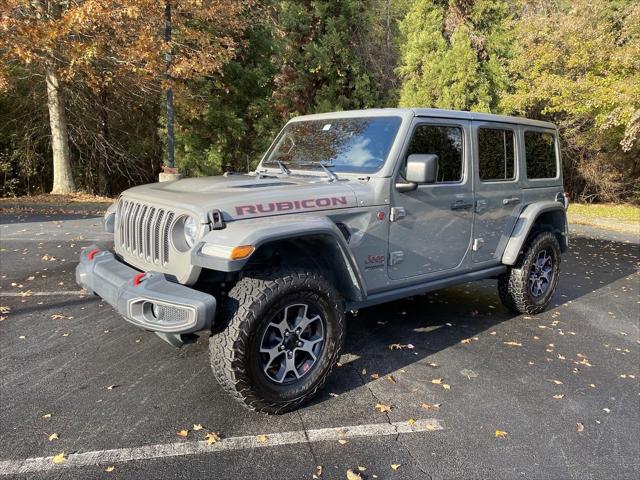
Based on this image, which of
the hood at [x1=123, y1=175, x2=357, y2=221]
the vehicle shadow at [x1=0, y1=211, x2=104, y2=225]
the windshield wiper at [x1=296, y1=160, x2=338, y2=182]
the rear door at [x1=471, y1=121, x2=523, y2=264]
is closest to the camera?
the hood at [x1=123, y1=175, x2=357, y2=221]

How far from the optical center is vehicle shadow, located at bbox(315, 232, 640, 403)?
3.89 m

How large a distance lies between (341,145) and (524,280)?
249 cm

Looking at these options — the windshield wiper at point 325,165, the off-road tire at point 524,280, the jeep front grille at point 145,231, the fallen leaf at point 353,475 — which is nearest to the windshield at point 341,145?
the windshield wiper at point 325,165

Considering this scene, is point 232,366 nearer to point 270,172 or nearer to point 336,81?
point 270,172

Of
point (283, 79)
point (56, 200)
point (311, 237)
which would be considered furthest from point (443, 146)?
point (283, 79)

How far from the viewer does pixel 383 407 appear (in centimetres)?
326

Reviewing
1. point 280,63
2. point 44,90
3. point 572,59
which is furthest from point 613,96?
point 44,90

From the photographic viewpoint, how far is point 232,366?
284 cm

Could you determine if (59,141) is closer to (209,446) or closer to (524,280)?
(524,280)

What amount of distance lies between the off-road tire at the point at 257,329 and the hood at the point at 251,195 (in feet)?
1.34

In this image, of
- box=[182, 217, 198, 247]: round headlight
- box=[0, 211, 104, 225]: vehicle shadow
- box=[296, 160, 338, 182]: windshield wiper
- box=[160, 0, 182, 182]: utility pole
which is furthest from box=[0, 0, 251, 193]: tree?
box=[182, 217, 198, 247]: round headlight

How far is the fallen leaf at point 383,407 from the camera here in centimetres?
323

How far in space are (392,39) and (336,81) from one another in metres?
4.43

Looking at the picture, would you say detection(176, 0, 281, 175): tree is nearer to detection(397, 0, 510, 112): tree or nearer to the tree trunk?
the tree trunk
